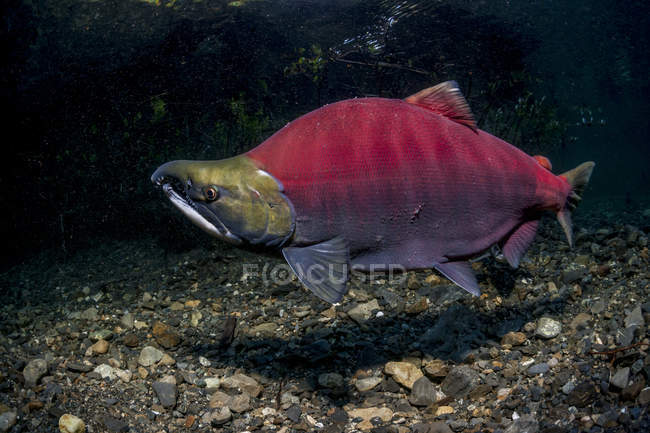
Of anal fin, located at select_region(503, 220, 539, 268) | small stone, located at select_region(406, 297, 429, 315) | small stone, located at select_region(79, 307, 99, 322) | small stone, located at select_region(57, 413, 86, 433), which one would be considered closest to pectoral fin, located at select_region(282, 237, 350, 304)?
anal fin, located at select_region(503, 220, 539, 268)

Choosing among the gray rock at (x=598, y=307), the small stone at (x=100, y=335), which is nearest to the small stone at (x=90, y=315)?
the small stone at (x=100, y=335)

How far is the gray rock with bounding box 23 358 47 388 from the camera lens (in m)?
2.59

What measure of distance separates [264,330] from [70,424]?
1.46 m

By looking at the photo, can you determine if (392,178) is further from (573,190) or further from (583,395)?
(583,395)

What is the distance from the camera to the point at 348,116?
1.65 meters

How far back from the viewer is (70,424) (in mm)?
2160

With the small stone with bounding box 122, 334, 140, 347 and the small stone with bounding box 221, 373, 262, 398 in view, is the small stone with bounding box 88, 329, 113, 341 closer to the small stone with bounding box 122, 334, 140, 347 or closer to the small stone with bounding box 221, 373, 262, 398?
the small stone with bounding box 122, 334, 140, 347

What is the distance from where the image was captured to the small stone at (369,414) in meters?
2.25

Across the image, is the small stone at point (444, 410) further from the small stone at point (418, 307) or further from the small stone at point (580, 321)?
the small stone at point (580, 321)

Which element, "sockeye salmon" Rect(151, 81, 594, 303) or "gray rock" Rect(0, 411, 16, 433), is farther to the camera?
"gray rock" Rect(0, 411, 16, 433)

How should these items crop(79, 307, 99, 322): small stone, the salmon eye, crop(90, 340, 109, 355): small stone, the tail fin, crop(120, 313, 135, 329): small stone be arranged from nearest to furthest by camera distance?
the salmon eye, the tail fin, crop(90, 340, 109, 355): small stone, crop(120, 313, 135, 329): small stone, crop(79, 307, 99, 322): small stone

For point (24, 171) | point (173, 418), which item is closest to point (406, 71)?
point (173, 418)

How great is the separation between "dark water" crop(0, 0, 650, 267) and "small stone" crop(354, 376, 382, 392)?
4400mm

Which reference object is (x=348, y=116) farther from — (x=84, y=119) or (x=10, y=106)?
(x=10, y=106)
